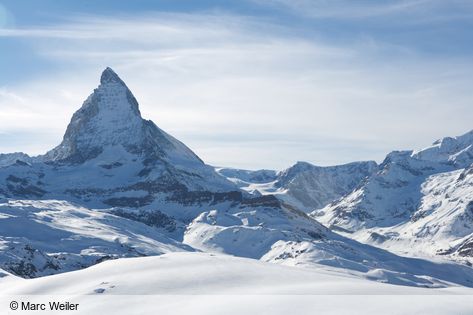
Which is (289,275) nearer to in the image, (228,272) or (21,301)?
(228,272)

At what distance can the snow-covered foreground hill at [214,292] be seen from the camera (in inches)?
2338

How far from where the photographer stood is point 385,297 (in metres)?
63.5

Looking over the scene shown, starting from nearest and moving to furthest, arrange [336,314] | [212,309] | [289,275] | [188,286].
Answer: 1. [336,314]
2. [212,309]
3. [188,286]
4. [289,275]

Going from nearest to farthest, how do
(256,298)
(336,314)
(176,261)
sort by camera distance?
(336,314)
(256,298)
(176,261)

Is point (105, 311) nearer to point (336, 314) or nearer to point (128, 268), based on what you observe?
point (336, 314)

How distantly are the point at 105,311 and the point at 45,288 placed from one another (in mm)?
21377

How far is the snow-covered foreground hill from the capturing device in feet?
195

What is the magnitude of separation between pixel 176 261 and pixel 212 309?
146 feet

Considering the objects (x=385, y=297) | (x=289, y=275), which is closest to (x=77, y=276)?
(x=289, y=275)

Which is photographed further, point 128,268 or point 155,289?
point 128,268

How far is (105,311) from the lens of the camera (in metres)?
65.4

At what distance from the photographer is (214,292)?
2972 inches

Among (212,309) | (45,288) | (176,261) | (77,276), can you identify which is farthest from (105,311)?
(176,261)

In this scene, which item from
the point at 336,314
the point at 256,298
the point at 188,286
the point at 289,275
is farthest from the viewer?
the point at 289,275
